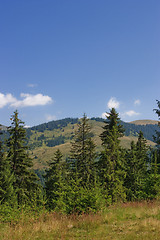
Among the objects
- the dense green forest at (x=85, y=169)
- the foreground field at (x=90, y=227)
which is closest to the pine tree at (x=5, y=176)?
the dense green forest at (x=85, y=169)

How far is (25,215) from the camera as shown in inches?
350

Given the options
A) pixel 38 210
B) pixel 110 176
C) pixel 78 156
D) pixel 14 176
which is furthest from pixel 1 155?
pixel 38 210

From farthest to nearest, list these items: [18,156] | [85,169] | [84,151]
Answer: [84,151], [85,169], [18,156]

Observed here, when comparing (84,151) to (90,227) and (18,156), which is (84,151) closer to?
(18,156)

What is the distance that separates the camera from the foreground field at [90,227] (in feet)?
22.5

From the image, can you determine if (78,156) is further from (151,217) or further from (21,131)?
(151,217)

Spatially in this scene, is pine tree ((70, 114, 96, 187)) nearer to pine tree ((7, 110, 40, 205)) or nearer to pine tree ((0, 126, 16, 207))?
pine tree ((7, 110, 40, 205))

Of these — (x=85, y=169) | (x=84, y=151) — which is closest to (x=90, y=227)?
(x=85, y=169)

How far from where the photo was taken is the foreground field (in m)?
6.87

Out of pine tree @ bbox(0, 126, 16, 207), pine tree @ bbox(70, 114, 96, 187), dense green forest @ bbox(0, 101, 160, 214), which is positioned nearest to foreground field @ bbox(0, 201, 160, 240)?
dense green forest @ bbox(0, 101, 160, 214)

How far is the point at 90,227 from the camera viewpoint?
25.6 feet

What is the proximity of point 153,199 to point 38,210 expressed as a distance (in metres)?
6.72

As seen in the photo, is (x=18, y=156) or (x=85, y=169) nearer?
(x=18, y=156)

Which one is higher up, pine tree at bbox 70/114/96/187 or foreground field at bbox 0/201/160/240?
pine tree at bbox 70/114/96/187
